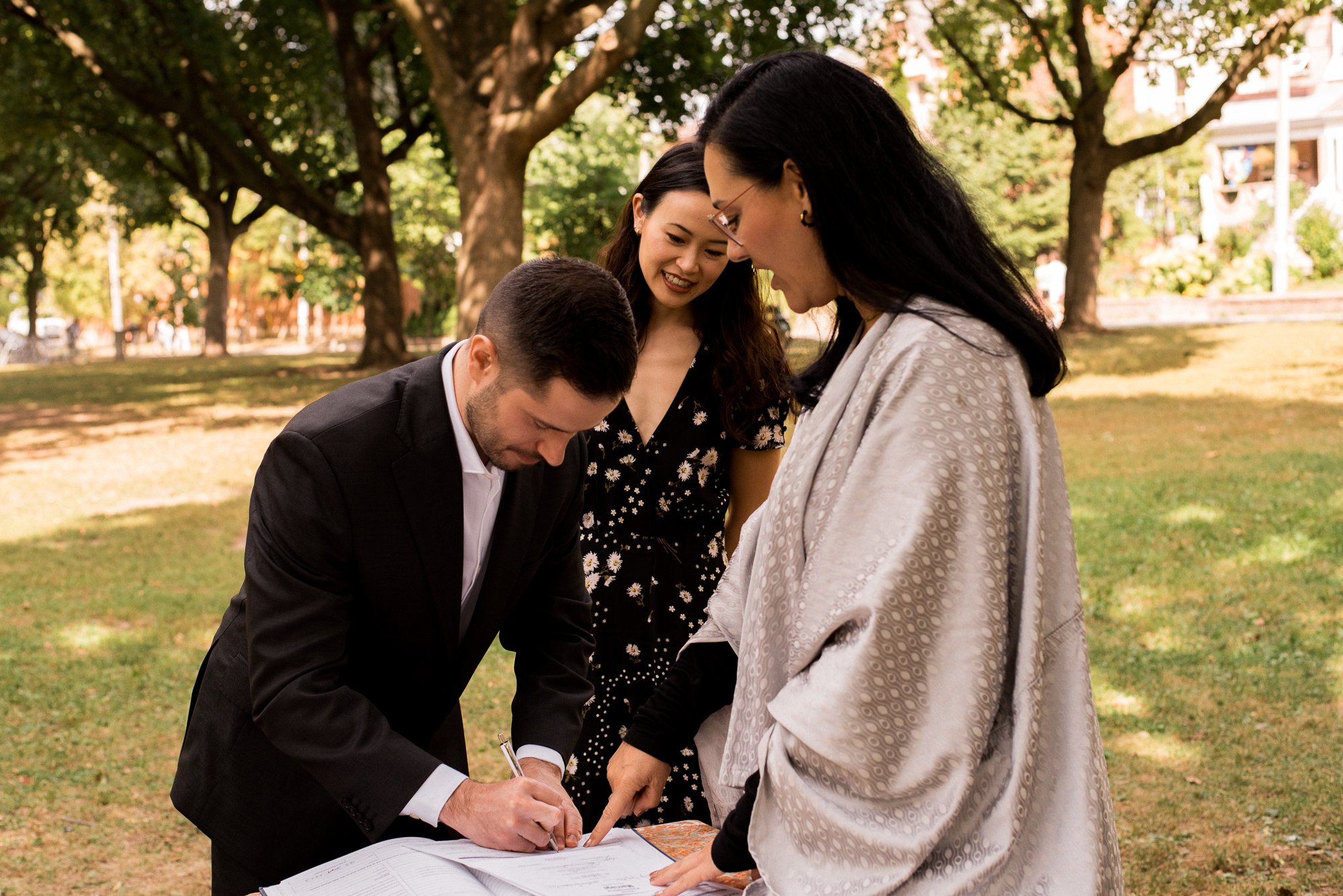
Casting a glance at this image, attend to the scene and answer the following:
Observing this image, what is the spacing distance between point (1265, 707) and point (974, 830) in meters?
4.91

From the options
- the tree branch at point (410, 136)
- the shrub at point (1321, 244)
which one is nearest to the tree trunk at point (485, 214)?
the tree branch at point (410, 136)

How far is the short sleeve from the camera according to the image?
10.8 feet

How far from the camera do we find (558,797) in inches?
85.7

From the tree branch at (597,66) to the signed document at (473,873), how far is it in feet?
35.0

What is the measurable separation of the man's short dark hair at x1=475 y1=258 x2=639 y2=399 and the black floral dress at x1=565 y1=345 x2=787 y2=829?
3.65 feet

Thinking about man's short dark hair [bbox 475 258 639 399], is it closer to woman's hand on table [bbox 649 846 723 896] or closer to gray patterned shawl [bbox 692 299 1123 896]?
gray patterned shawl [bbox 692 299 1123 896]

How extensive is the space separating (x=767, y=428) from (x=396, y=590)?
1.34 metres

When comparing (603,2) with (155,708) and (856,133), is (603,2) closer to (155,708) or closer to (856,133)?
(155,708)

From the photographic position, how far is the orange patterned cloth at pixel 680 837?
2186mm

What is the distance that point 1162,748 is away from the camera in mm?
5586

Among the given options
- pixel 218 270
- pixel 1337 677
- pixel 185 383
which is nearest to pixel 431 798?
pixel 1337 677

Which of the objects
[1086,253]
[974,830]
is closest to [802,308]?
[974,830]

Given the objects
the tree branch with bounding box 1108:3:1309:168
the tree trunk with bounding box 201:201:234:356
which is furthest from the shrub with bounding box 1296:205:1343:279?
the tree trunk with bounding box 201:201:234:356

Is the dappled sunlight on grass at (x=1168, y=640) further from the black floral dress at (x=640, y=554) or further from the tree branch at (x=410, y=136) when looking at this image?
the tree branch at (x=410, y=136)
